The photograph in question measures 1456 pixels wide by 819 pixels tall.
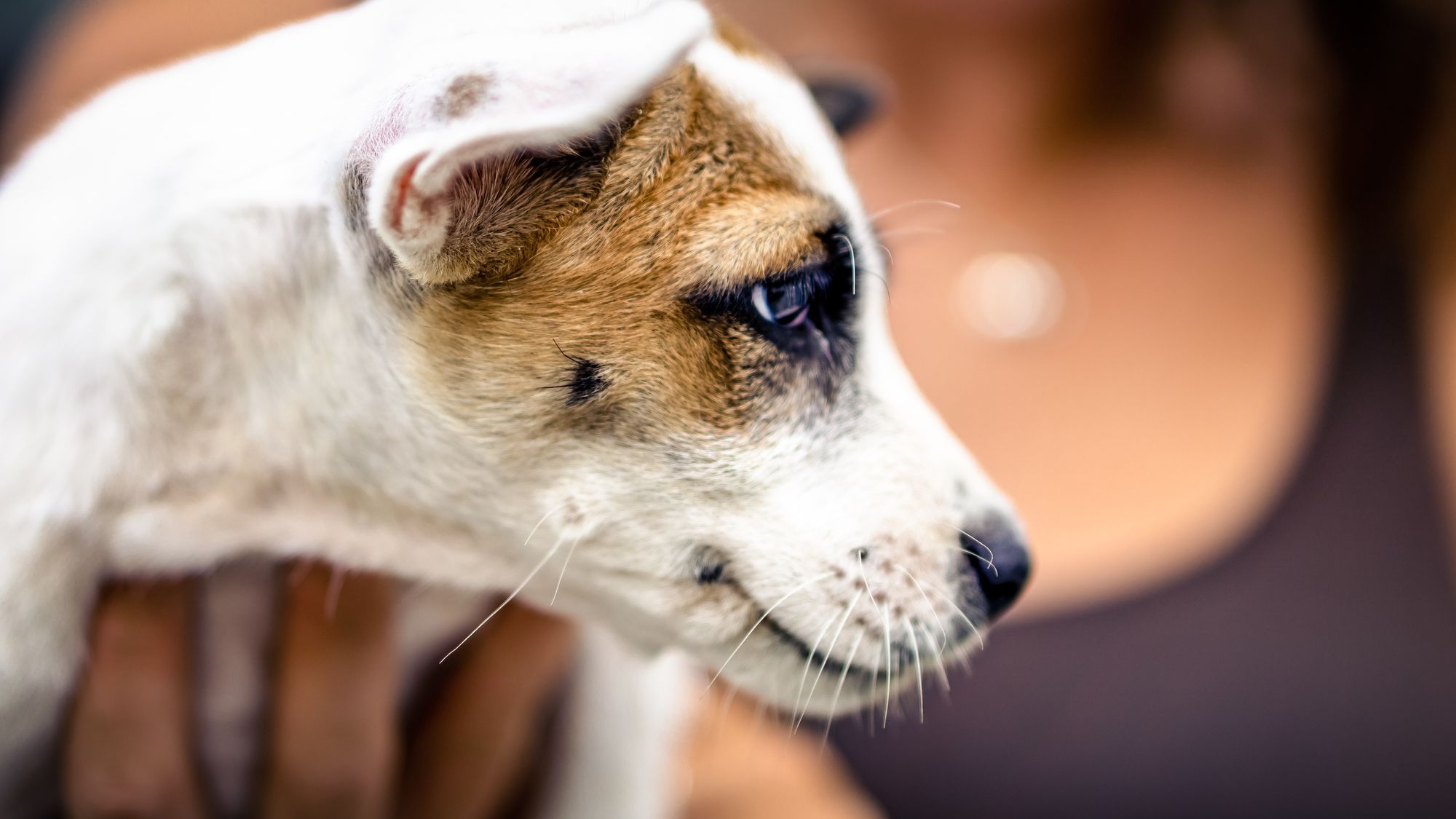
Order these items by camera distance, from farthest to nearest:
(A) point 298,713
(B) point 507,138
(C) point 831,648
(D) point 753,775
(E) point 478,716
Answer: (D) point 753,775, (E) point 478,716, (A) point 298,713, (C) point 831,648, (B) point 507,138

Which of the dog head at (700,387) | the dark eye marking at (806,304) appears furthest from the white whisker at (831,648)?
the dark eye marking at (806,304)

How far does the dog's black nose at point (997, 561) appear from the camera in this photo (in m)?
0.97

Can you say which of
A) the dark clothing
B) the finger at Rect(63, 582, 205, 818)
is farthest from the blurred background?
the finger at Rect(63, 582, 205, 818)

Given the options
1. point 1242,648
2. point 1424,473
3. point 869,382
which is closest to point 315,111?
point 869,382

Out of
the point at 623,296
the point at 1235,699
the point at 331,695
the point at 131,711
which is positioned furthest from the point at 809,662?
the point at 1235,699

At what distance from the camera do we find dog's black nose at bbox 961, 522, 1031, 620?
3.17 feet

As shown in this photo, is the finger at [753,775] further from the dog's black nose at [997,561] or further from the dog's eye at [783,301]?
the dog's eye at [783,301]

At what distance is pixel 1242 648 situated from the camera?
6.24 ft

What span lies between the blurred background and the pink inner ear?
2.37 feet

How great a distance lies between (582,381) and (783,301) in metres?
0.20

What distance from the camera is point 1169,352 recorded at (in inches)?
87.0

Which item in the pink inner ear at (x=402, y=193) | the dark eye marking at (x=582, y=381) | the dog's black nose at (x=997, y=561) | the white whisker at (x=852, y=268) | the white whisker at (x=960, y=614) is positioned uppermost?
the white whisker at (x=852, y=268)

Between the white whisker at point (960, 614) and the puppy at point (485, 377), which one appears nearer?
the puppy at point (485, 377)

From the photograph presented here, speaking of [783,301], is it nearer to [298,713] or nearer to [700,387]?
[700,387]
